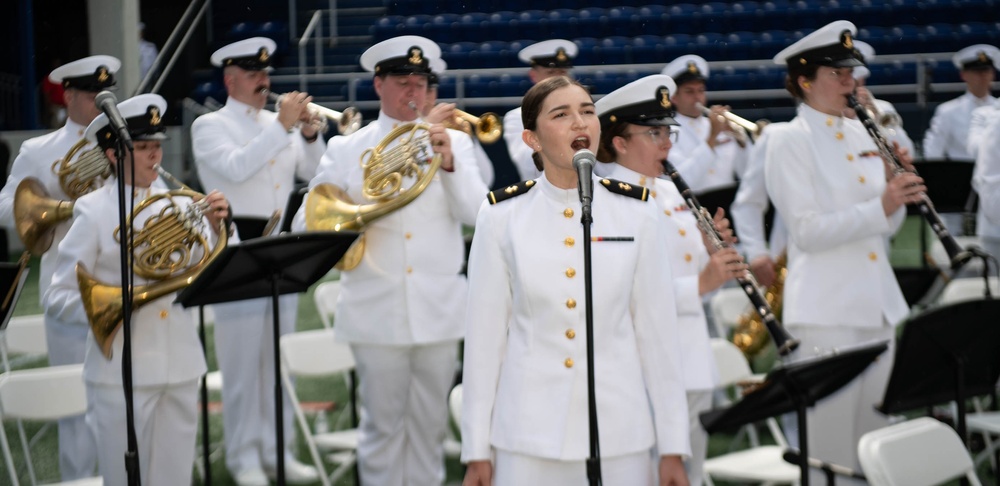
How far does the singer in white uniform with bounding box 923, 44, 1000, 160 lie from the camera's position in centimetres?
923

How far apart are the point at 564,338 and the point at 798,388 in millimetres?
676

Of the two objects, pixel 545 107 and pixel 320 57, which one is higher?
pixel 545 107

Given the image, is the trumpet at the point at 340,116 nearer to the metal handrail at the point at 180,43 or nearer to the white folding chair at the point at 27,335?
the metal handrail at the point at 180,43

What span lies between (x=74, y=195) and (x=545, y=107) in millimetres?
2770

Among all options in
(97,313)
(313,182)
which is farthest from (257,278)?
(313,182)

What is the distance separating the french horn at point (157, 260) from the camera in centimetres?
398

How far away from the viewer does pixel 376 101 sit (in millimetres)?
10078

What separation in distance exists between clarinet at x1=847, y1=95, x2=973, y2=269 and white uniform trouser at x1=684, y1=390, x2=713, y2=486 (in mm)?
995

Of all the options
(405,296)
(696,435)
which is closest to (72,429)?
(405,296)

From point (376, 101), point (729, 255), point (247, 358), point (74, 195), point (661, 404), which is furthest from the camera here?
point (376, 101)

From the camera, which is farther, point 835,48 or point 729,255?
point 835,48

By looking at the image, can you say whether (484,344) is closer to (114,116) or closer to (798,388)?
(798,388)

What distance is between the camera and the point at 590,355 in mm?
2721

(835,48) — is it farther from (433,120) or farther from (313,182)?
(313,182)
